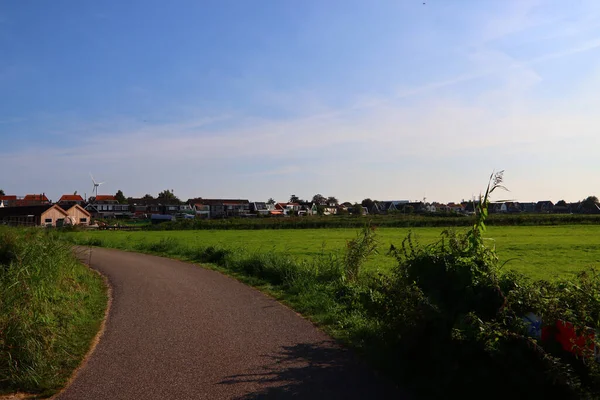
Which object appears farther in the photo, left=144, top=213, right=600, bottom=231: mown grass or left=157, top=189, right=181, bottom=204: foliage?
left=157, top=189, right=181, bottom=204: foliage

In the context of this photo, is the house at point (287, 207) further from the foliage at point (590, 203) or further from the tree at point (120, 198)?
the foliage at point (590, 203)

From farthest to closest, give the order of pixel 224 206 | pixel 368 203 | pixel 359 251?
pixel 368 203 < pixel 224 206 < pixel 359 251

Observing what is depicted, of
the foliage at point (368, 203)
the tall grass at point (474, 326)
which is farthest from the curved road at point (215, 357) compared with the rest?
the foliage at point (368, 203)

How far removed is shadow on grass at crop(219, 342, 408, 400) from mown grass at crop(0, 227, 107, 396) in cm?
227

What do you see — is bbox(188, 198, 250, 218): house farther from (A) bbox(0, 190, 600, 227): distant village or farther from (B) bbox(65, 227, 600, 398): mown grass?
(B) bbox(65, 227, 600, 398): mown grass

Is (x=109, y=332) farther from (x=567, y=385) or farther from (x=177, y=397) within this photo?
(x=567, y=385)

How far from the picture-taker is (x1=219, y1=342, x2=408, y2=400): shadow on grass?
5.25 m

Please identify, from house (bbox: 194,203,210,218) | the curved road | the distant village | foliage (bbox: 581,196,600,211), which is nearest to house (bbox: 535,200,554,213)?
the distant village

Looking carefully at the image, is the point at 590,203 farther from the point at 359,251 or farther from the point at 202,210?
the point at 359,251

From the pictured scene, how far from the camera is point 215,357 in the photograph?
6.62m

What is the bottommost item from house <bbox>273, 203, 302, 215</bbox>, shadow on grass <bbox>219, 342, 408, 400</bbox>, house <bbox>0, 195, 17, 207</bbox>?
shadow on grass <bbox>219, 342, 408, 400</bbox>

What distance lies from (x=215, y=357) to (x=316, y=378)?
5.36 feet

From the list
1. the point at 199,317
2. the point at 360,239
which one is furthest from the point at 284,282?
the point at 199,317

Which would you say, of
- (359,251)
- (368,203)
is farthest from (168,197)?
(359,251)
